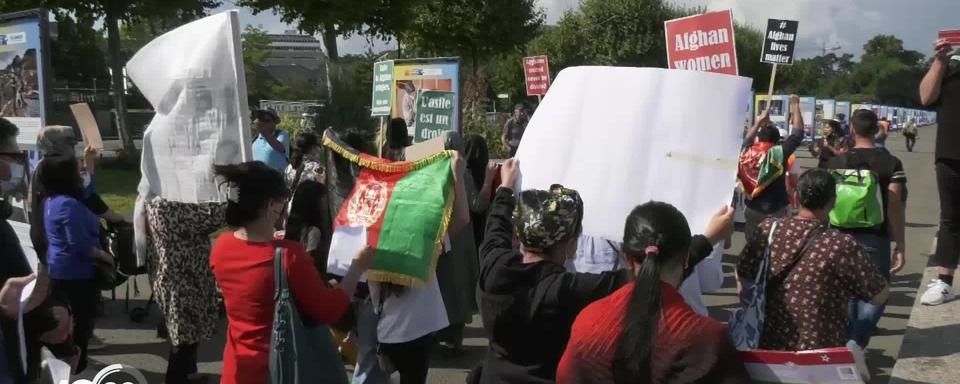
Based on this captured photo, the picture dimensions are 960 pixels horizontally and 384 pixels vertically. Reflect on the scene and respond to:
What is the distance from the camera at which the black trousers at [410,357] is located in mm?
4484

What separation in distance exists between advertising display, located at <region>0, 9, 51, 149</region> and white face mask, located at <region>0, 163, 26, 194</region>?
3.14 feet

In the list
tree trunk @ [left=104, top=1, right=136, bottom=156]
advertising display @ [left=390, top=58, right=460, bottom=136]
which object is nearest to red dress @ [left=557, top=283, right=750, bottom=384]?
advertising display @ [left=390, top=58, right=460, bottom=136]

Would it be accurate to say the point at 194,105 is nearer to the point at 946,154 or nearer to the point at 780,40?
the point at 946,154

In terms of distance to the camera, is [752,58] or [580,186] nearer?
[580,186]

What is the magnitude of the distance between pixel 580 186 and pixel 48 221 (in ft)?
12.2

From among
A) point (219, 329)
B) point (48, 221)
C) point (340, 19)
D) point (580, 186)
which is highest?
point (340, 19)

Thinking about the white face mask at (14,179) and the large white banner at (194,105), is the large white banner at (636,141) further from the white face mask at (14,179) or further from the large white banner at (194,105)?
the white face mask at (14,179)

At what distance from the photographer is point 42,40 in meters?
5.90

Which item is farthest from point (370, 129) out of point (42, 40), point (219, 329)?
point (42, 40)

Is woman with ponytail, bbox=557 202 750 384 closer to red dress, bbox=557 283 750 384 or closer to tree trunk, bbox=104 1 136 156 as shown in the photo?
red dress, bbox=557 283 750 384

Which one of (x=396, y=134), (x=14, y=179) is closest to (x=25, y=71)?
(x=14, y=179)

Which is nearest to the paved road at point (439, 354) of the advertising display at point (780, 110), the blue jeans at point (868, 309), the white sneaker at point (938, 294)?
the blue jeans at point (868, 309)

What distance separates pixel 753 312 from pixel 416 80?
757 centimetres

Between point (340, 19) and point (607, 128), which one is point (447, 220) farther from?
point (340, 19)
